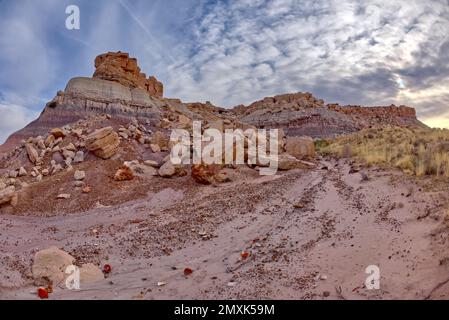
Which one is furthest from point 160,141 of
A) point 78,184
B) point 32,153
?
point 32,153

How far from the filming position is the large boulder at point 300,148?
55.6 ft

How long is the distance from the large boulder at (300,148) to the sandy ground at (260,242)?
5991 mm

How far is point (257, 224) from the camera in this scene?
26.6ft

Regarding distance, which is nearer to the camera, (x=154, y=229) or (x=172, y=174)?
(x=154, y=229)

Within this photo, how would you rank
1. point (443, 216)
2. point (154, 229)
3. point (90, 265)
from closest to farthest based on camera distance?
point (443, 216)
point (90, 265)
point (154, 229)

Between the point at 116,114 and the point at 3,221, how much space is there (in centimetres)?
2272

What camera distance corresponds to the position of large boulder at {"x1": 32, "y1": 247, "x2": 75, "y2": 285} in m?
5.78

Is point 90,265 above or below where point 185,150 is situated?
below

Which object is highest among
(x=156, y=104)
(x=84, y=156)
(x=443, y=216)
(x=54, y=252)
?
(x=156, y=104)

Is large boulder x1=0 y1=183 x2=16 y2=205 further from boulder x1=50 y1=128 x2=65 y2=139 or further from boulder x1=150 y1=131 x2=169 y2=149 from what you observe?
boulder x1=150 y1=131 x2=169 y2=149

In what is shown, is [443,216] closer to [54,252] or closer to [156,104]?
[54,252]

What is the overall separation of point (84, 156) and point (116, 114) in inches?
706
